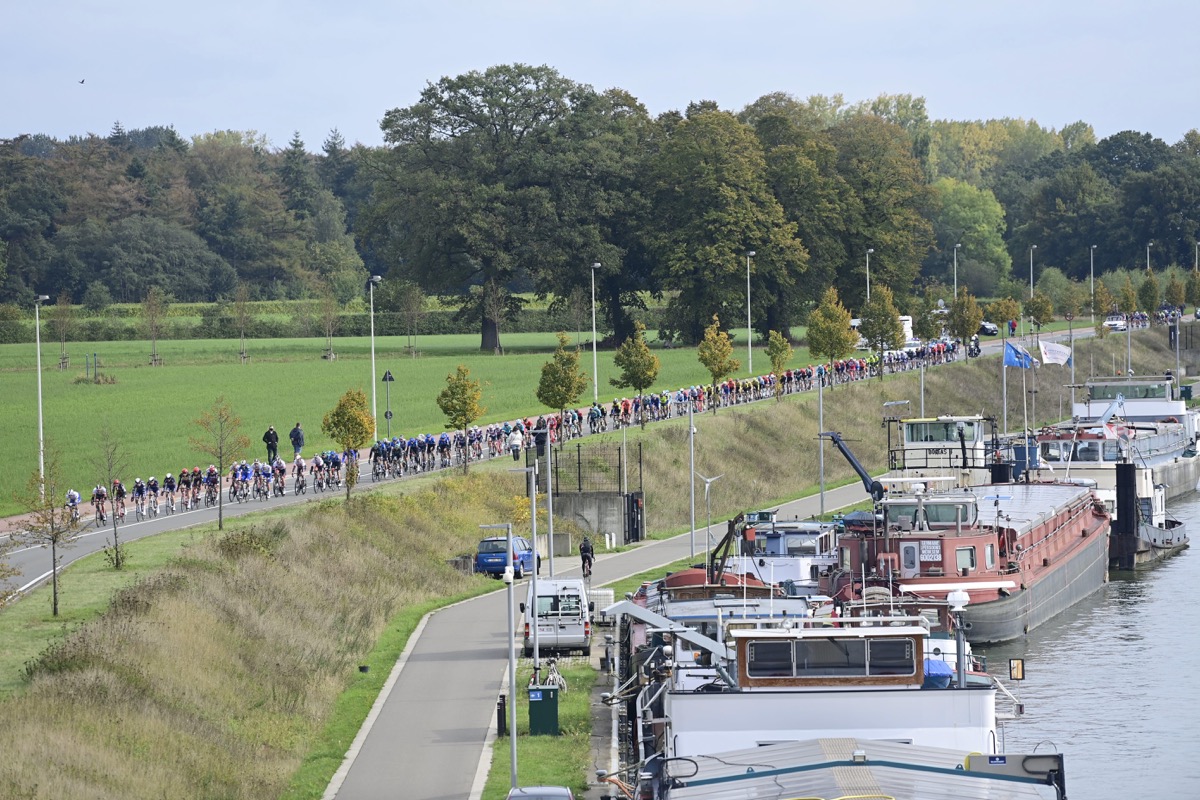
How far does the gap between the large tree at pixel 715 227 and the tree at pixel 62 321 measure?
45752mm

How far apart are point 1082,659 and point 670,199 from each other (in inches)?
3163

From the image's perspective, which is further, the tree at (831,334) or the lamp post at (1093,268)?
the lamp post at (1093,268)

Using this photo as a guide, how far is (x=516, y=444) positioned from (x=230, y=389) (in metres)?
40.1

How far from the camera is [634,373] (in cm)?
8812

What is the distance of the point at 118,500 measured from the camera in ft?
199

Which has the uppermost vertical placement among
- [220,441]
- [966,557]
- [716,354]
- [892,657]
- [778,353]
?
[716,354]

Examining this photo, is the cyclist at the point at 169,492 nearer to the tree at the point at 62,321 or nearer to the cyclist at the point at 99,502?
the cyclist at the point at 99,502

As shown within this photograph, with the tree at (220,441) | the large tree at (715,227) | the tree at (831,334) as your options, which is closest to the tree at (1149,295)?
the large tree at (715,227)

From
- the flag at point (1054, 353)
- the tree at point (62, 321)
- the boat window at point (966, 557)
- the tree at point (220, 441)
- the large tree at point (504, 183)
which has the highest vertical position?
the large tree at point (504, 183)

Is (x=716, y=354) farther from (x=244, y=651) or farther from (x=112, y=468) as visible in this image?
(x=244, y=651)

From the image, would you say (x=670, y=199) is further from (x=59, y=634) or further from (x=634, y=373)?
(x=59, y=634)

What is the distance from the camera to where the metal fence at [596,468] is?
75812 millimetres

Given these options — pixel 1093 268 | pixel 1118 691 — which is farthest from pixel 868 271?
pixel 1118 691

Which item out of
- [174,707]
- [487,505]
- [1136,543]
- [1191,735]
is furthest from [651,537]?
[174,707]
